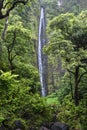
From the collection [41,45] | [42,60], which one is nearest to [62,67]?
[42,60]

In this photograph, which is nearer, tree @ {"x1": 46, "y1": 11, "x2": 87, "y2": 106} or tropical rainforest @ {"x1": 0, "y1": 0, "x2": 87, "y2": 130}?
tropical rainforest @ {"x1": 0, "y1": 0, "x2": 87, "y2": 130}

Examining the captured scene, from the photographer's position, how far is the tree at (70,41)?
58.7ft

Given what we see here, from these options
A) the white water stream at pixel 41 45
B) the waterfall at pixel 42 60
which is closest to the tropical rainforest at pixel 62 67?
the white water stream at pixel 41 45

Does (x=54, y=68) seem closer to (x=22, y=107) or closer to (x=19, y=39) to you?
(x=19, y=39)

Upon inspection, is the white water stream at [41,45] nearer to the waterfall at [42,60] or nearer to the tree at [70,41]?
the waterfall at [42,60]

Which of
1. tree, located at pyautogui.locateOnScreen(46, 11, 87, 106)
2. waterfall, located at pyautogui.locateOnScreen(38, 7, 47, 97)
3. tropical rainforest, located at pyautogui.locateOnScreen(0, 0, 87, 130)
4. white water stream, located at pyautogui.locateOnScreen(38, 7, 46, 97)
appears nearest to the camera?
tropical rainforest, located at pyautogui.locateOnScreen(0, 0, 87, 130)

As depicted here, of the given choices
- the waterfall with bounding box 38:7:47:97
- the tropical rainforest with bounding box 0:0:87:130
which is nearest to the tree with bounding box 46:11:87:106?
the tropical rainforest with bounding box 0:0:87:130

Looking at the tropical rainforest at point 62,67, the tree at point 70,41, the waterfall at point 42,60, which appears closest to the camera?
the tropical rainforest at point 62,67

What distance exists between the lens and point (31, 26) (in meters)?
49.8

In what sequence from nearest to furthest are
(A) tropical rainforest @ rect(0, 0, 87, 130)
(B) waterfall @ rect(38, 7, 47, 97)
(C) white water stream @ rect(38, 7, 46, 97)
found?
(A) tropical rainforest @ rect(0, 0, 87, 130), (C) white water stream @ rect(38, 7, 46, 97), (B) waterfall @ rect(38, 7, 47, 97)

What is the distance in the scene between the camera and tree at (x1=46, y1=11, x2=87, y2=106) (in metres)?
17.9

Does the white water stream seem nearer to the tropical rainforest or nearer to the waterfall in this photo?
the waterfall

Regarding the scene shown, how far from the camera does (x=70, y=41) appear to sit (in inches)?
719

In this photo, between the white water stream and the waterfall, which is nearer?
the white water stream
